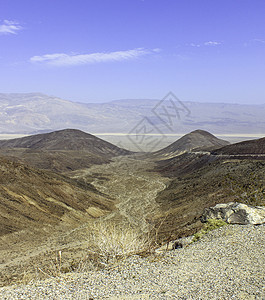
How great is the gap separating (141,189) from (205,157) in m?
21.4

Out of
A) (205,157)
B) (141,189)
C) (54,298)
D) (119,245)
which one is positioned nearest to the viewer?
(54,298)

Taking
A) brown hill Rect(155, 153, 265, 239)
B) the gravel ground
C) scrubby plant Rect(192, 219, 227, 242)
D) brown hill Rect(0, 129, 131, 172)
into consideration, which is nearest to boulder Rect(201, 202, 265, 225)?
scrubby plant Rect(192, 219, 227, 242)

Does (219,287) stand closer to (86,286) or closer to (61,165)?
(86,286)

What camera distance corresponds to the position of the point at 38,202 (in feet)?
107

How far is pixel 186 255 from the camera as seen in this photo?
1384cm

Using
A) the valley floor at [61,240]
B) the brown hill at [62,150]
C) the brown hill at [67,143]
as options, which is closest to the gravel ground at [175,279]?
the valley floor at [61,240]

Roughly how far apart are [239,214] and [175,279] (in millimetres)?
Result: 8468

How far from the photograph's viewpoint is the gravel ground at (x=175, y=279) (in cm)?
1009

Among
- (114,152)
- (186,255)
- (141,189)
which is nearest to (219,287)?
(186,255)

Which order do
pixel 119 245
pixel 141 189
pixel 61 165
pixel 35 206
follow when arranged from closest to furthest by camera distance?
1. pixel 119 245
2. pixel 35 206
3. pixel 141 189
4. pixel 61 165

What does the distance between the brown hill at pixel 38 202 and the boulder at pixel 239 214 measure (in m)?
16.4

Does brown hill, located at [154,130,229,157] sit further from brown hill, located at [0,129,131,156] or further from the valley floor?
the valley floor

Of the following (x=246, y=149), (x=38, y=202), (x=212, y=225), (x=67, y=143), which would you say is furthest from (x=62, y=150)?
(x=212, y=225)

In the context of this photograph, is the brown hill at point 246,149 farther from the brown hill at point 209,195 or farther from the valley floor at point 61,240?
the valley floor at point 61,240
